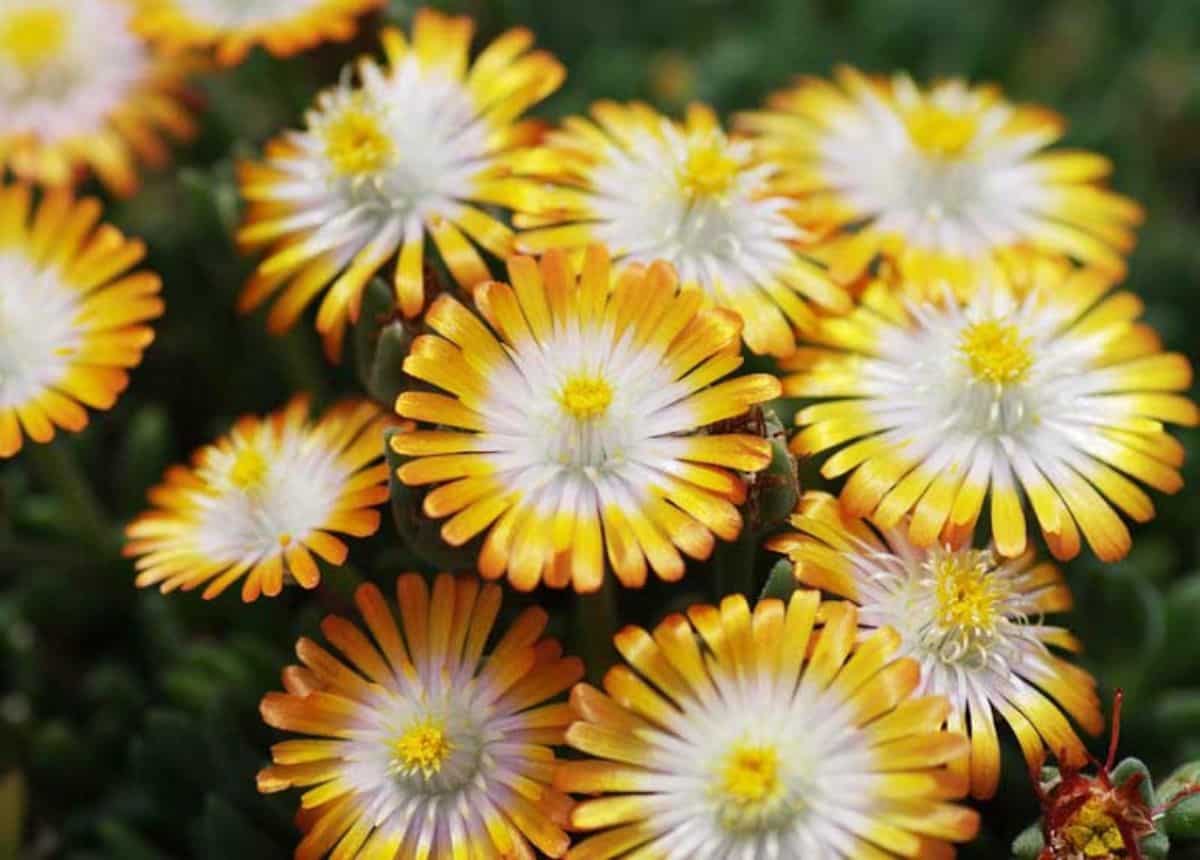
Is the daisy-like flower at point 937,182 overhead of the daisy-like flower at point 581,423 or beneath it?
overhead

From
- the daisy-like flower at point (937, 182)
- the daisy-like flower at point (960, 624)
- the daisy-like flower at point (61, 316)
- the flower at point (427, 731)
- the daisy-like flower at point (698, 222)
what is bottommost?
the flower at point (427, 731)

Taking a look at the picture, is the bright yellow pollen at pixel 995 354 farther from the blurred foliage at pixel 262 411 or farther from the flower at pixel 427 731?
the flower at pixel 427 731

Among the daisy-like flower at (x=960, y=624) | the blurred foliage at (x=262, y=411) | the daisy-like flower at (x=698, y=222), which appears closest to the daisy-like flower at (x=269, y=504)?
the blurred foliage at (x=262, y=411)

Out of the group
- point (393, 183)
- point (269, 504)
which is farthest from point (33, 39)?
point (269, 504)

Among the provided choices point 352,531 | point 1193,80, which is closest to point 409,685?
point 352,531

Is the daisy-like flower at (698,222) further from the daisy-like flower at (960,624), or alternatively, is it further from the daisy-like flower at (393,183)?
the daisy-like flower at (960,624)

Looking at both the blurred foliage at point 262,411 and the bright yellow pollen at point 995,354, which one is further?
the blurred foliage at point 262,411

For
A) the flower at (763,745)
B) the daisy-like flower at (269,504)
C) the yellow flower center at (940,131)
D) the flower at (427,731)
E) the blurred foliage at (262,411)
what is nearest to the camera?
the flower at (763,745)

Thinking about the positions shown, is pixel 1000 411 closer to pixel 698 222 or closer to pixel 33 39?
pixel 698 222

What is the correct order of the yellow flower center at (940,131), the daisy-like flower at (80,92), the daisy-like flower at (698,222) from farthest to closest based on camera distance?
the daisy-like flower at (80,92) < the yellow flower center at (940,131) < the daisy-like flower at (698,222)

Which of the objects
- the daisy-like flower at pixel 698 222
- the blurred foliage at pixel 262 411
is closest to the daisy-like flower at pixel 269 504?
the blurred foliage at pixel 262 411
